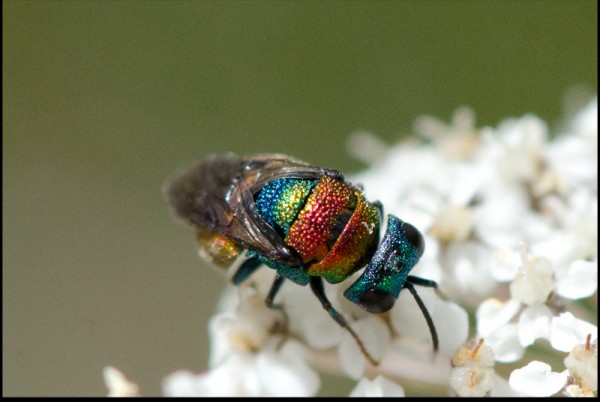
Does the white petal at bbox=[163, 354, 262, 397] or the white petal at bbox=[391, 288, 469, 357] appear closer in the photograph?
the white petal at bbox=[391, 288, 469, 357]

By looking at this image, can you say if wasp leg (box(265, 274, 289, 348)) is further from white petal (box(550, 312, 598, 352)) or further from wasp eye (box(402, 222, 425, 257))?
white petal (box(550, 312, 598, 352))

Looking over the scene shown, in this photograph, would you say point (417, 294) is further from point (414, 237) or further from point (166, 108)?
point (166, 108)

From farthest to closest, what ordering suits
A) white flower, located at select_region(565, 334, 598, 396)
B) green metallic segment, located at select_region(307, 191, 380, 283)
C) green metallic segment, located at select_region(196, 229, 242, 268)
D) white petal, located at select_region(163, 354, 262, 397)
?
1. white petal, located at select_region(163, 354, 262, 397)
2. green metallic segment, located at select_region(196, 229, 242, 268)
3. green metallic segment, located at select_region(307, 191, 380, 283)
4. white flower, located at select_region(565, 334, 598, 396)

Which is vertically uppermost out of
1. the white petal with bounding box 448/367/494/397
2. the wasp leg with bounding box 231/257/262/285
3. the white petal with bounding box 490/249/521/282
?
the white petal with bounding box 490/249/521/282

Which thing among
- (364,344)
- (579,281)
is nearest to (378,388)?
(364,344)

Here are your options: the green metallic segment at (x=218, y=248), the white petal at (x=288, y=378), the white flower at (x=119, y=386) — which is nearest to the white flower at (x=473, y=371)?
the white petal at (x=288, y=378)

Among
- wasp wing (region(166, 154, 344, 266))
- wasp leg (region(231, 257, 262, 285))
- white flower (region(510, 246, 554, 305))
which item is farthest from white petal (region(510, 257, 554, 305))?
wasp leg (region(231, 257, 262, 285))

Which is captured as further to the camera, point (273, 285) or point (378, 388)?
point (273, 285)
